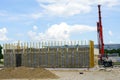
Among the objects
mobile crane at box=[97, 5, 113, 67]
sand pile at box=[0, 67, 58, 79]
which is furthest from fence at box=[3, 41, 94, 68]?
sand pile at box=[0, 67, 58, 79]

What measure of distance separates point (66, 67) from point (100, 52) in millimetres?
8185

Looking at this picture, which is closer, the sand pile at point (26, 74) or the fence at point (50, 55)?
the sand pile at point (26, 74)

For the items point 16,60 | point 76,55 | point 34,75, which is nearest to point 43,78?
point 34,75

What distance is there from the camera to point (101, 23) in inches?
2040

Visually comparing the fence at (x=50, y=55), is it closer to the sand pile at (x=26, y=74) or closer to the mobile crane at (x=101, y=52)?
the mobile crane at (x=101, y=52)

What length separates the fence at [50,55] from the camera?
46156 millimetres

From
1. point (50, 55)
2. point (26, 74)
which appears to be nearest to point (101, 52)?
point (50, 55)

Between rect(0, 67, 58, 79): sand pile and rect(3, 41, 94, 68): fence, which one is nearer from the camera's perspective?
rect(0, 67, 58, 79): sand pile

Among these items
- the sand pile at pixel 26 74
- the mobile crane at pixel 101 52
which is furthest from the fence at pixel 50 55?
the sand pile at pixel 26 74

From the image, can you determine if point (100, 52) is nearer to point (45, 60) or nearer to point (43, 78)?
point (45, 60)

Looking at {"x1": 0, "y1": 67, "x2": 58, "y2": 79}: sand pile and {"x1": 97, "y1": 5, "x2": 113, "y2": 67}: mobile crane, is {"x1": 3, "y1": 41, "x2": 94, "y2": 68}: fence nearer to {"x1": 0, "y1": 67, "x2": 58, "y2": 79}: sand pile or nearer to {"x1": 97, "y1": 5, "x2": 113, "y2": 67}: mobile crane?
{"x1": 97, "y1": 5, "x2": 113, "y2": 67}: mobile crane

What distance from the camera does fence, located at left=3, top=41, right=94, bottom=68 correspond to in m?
46.2

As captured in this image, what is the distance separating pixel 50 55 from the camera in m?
47.7

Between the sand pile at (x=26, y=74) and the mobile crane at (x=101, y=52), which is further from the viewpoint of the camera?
the mobile crane at (x=101, y=52)
